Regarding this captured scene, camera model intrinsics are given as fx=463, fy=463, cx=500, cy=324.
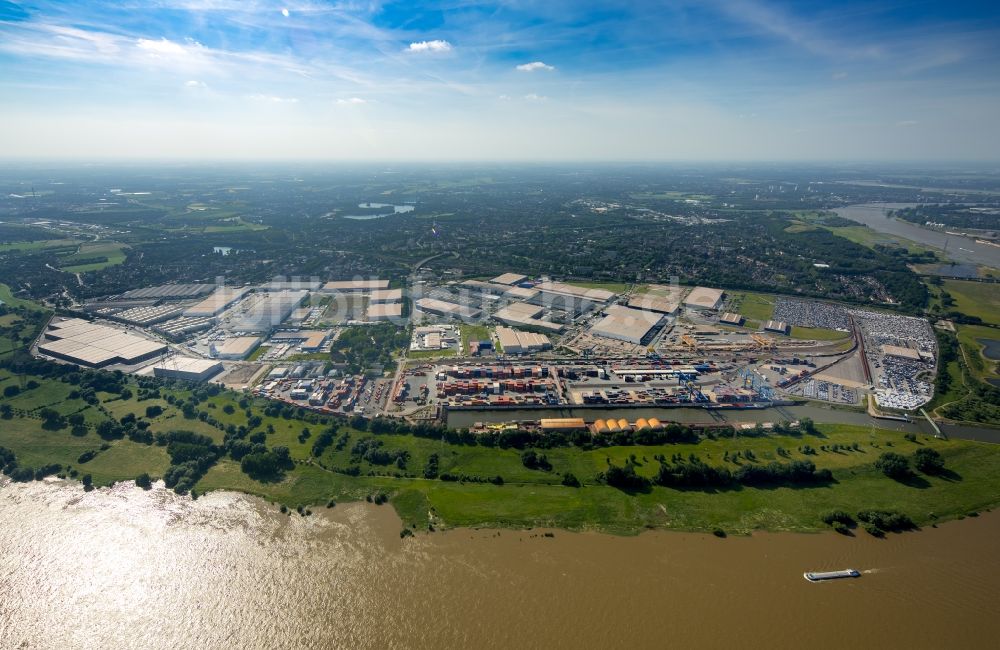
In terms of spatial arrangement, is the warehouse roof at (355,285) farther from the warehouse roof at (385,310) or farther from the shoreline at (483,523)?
the shoreline at (483,523)

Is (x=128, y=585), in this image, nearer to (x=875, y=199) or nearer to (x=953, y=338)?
(x=953, y=338)

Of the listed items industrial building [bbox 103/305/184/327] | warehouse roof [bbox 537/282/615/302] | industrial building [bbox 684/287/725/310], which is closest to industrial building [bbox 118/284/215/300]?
industrial building [bbox 103/305/184/327]

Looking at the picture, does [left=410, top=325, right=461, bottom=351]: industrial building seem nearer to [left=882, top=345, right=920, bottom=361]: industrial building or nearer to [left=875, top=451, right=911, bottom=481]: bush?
[left=875, top=451, right=911, bottom=481]: bush

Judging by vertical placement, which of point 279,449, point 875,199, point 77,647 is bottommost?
point 77,647

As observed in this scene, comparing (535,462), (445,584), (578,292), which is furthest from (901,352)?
(445,584)

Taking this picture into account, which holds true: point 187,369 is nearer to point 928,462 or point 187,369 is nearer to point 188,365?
point 188,365

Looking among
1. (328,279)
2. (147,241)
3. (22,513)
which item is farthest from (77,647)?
(147,241)
